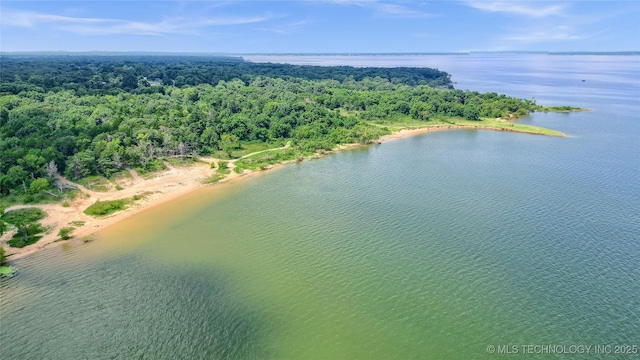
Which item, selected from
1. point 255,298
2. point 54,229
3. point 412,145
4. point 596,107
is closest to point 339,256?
point 255,298

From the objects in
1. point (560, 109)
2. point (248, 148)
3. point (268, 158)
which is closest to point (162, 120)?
point (248, 148)

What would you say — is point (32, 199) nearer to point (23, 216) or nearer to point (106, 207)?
point (23, 216)

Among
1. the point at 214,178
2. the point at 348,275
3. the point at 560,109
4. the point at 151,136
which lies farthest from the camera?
the point at 560,109

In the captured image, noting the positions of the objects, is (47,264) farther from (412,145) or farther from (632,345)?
(412,145)

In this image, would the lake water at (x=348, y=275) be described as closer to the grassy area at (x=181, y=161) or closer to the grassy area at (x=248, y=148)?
the grassy area at (x=181, y=161)

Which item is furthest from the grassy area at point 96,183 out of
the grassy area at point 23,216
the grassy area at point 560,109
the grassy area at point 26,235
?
the grassy area at point 560,109
